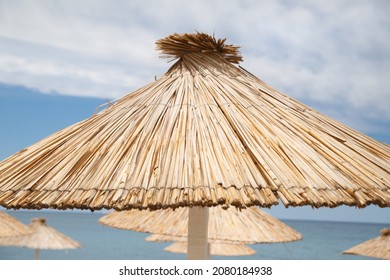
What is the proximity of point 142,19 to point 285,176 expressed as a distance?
6.83ft

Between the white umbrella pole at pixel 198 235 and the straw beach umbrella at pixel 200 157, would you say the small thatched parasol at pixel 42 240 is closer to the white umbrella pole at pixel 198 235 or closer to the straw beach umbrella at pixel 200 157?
the white umbrella pole at pixel 198 235

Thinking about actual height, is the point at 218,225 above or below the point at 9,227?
below

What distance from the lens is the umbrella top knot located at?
2.09m

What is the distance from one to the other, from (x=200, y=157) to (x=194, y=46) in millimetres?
714

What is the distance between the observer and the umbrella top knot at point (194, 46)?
6.85ft

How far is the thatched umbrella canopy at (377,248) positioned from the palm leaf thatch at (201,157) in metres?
3.81

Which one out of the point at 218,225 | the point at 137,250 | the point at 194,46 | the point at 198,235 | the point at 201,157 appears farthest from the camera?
the point at 137,250

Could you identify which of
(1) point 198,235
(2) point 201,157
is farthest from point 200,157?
(1) point 198,235

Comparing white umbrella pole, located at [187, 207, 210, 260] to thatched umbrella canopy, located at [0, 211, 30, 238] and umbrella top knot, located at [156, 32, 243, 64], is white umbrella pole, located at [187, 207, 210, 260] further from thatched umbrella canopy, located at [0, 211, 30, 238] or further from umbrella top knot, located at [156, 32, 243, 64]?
thatched umbrella canopy, located at [0, 211, 30, 238]

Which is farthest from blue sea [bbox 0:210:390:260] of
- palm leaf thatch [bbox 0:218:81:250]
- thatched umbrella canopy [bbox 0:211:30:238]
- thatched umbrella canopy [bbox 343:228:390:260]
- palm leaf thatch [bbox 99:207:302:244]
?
palm leaf thatch [bbox 99:207:302:244]

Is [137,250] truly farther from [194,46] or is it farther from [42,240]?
[194,46]

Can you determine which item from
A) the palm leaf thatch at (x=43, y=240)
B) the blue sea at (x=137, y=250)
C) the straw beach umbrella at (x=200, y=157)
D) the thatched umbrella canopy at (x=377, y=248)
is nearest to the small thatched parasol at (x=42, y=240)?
the palm leaf thatch at (x=43, y=240)

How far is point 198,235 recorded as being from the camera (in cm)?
197
